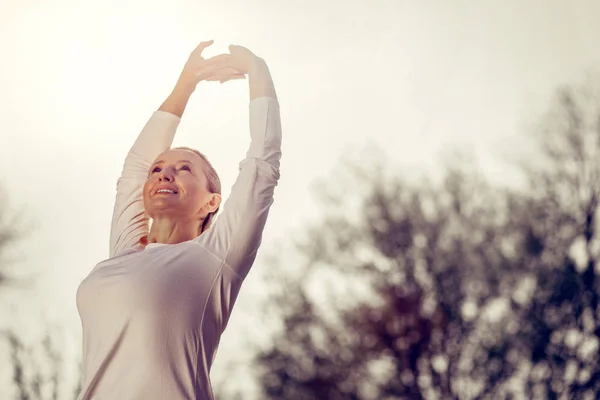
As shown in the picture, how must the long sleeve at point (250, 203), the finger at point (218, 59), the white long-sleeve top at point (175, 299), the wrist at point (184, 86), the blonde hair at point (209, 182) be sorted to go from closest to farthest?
the white long-sleeve top at point (175, 299), the long sleeve at point (250, 203), the blonde hair at point (209, 182), the finger at point (218, 59), the wrist at point (184, 86)

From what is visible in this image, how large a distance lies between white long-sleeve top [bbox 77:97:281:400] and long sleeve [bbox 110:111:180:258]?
0.63 ft

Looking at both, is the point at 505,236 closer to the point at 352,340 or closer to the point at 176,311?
the point at 352,340

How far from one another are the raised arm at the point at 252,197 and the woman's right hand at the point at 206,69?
25 centimetres

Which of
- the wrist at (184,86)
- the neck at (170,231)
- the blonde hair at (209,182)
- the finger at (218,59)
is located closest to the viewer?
the neck at (170,231)

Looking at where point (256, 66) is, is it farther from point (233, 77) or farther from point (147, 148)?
point (147, 148)

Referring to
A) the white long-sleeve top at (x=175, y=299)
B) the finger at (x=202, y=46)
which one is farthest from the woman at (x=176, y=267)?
the finger at (x=202, y=46)

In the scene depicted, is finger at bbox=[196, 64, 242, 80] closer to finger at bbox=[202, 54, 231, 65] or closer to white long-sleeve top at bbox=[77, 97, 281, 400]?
finger at bbox=[202, 54, 231, 65]

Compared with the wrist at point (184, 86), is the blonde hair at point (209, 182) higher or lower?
lower

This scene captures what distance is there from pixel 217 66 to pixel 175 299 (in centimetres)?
85

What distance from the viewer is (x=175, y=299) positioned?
5.93 ft

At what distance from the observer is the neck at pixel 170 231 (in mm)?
2092

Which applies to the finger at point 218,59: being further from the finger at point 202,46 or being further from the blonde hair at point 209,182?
the blonde hair at point 209,182

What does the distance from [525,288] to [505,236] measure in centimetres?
78

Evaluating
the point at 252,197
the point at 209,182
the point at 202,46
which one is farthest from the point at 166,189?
the point at 202,46
